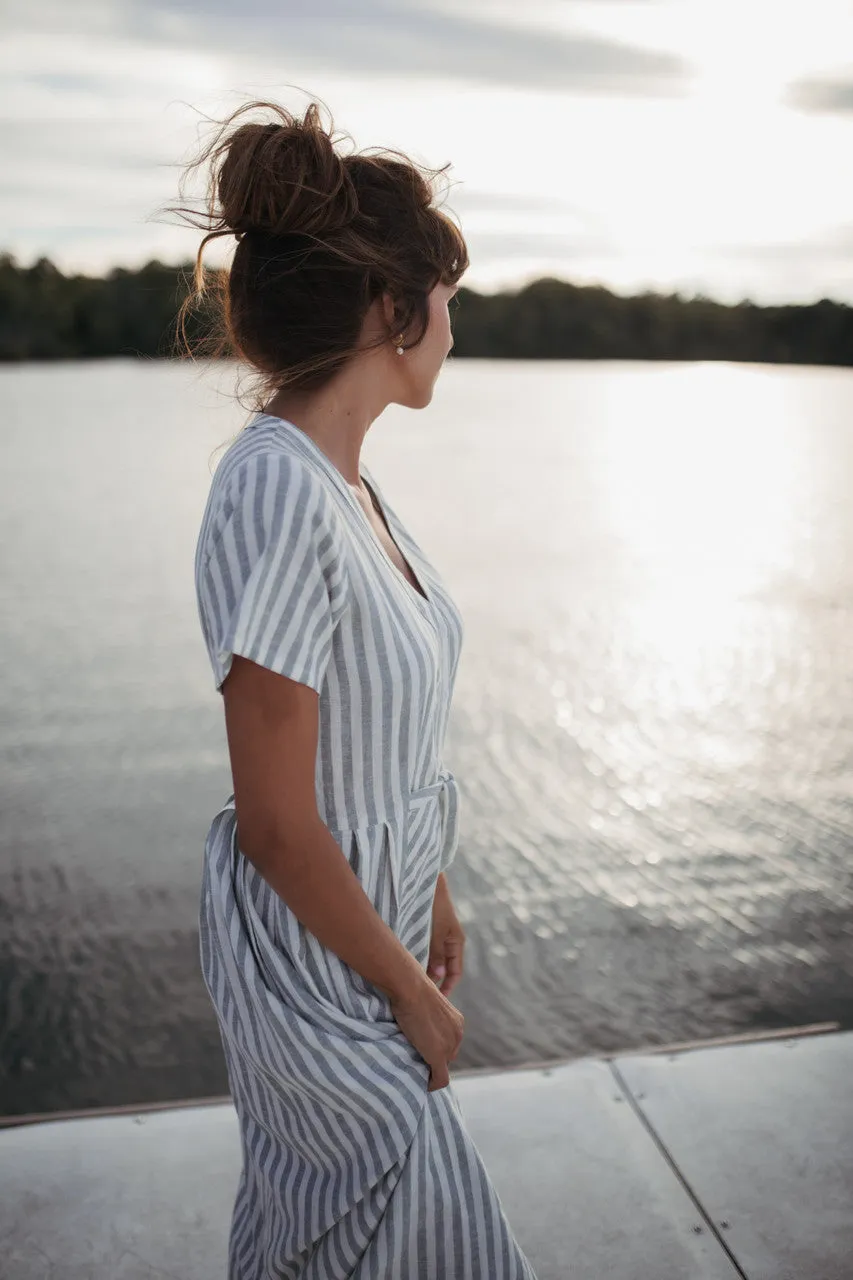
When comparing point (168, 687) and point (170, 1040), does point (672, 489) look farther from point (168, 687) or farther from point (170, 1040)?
point (170, 1040)

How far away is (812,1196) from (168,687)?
3.59 meters

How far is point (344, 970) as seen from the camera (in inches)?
47.0

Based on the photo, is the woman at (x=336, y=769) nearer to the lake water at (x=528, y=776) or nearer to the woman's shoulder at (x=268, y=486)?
the woman's shoulder at (x=268, y=486)

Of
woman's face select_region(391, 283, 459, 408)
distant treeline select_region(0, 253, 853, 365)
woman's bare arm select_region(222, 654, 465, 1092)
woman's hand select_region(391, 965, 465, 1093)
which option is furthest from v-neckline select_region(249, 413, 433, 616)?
distant treeline select_region(0, 253, 853, 365)

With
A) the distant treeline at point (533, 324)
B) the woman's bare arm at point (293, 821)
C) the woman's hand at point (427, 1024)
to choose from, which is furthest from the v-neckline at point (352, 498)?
the distant treeline at point (533, 324)

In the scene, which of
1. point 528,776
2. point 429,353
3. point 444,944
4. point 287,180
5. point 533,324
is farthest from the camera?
point 533,324

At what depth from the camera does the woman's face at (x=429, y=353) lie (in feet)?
4.11

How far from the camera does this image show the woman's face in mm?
1253

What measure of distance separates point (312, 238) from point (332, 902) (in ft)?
2.07

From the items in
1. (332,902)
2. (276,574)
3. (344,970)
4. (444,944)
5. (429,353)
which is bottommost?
(444,944)

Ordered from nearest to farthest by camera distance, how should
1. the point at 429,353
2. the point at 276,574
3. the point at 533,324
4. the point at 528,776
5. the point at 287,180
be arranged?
the point at 276,574
the point at 287,180
the point at 429,353
the point at 528,776
the point at 533,324

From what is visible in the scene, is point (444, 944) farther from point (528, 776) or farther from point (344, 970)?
point (528, 776)

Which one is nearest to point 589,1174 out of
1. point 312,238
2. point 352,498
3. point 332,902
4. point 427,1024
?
point 427,1024

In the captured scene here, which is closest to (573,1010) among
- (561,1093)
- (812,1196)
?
(561,1093)
